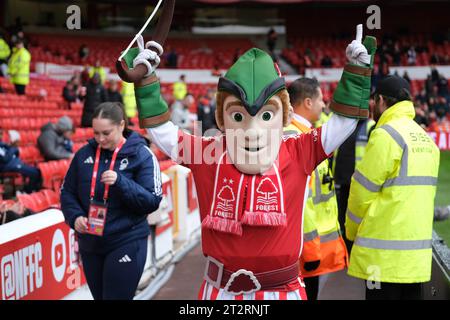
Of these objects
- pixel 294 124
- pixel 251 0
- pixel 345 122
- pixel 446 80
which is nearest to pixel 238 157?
pixel 345 122

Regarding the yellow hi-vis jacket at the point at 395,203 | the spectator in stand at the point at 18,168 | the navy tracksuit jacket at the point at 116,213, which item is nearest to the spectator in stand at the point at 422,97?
the spectator in stand at the point at 18,168

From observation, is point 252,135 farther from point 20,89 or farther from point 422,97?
point 422,97

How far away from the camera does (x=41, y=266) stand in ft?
17.4

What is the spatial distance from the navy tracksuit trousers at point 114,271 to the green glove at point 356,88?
6.81ft

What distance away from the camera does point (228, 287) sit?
127 inches

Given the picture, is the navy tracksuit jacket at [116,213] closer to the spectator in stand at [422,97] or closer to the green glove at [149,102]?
the green glove at [149,102]

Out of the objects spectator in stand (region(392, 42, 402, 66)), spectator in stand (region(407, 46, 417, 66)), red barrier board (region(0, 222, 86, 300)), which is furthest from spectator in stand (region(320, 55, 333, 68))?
red barrier board (region(0, 222, 86, 300))

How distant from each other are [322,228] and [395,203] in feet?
2.15

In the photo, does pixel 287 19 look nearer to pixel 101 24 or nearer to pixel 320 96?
pixel 101 24

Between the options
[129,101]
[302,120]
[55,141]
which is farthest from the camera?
[129,101]

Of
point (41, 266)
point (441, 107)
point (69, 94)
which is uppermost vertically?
point (69, 94)

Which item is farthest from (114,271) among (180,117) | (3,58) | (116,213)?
(3,58)

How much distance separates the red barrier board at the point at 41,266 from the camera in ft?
15.6

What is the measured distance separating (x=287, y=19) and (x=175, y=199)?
92.5ft
